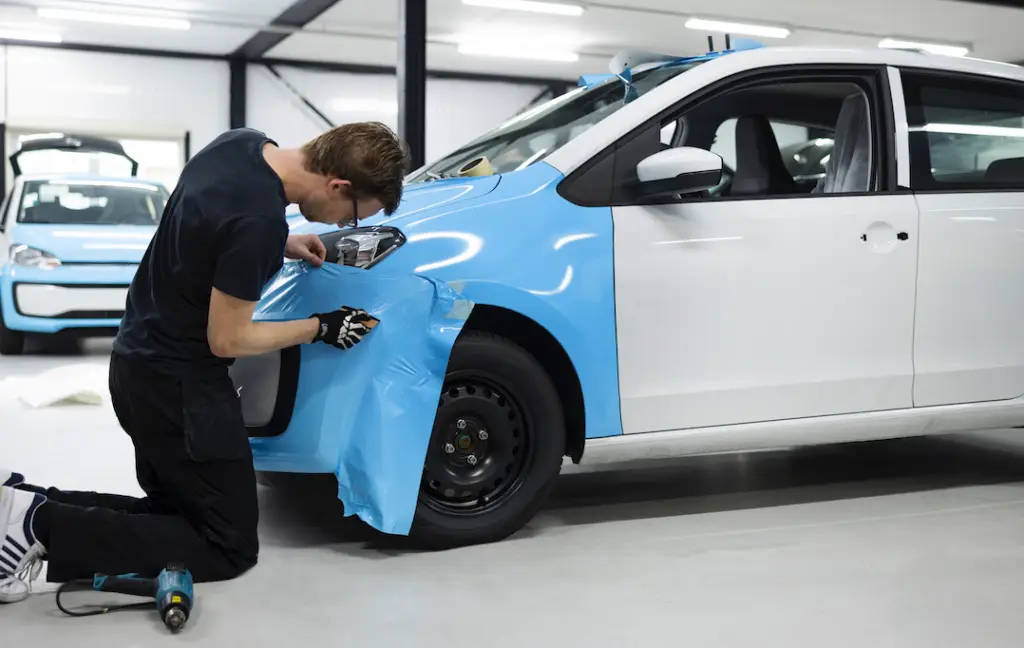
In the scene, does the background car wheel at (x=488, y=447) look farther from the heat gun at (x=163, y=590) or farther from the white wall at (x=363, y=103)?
the white wall at (x=363, y=103)

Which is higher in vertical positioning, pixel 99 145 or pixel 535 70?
pixel 535 70

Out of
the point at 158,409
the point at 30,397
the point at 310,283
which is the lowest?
the point at 30,397

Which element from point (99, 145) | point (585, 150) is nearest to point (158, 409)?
point (585, 150)

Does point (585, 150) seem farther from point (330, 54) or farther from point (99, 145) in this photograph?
point (330, 54)

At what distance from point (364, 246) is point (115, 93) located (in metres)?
15.3

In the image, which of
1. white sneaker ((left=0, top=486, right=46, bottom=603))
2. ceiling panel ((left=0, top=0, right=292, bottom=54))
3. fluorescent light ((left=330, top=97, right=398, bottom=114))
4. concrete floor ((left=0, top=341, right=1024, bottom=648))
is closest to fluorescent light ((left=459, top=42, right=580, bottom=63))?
fluorescent light ((left=330, top=97, right=398, bottom=114))

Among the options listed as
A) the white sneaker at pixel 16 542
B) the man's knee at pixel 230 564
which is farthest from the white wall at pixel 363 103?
the white sneaker at pixel 16 542

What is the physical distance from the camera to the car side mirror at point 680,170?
2926 millimetres

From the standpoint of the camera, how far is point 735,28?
14.5m

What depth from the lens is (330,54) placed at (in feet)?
56.7

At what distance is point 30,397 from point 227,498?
4068 millimetres

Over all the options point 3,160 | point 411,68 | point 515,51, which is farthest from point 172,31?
point 411,68

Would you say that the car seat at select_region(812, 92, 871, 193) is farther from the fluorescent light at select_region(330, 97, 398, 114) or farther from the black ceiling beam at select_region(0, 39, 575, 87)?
the fluorescent light at select_region(330, 97, 398, 114)

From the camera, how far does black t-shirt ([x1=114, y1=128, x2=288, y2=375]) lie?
243cm
